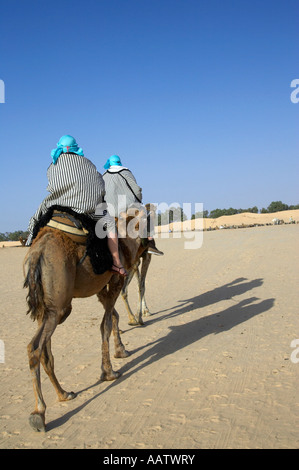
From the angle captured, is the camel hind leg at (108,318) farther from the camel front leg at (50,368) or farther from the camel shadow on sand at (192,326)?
the camel front leg at (50,368)

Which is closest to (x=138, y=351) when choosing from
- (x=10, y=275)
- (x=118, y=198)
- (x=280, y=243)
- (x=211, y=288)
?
(x=118, y=198)

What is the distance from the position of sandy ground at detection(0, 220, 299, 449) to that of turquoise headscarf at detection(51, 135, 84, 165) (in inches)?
128

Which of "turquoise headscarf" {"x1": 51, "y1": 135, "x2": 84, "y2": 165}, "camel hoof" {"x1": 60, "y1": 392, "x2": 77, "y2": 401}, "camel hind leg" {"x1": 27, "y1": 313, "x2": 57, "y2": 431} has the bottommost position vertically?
"camel hoof" {"x1": 60, "y1": 392, "x2": 77, "y2": 401}

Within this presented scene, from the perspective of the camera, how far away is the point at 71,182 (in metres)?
5.34

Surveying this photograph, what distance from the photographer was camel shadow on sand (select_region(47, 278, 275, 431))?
6344 millimetres

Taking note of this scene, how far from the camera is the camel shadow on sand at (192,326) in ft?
20.8

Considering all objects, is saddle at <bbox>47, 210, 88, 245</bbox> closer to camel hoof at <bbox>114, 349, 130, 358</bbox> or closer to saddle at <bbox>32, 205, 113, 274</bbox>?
saddle at <bbox>32, 205, 113, 274</bbox>

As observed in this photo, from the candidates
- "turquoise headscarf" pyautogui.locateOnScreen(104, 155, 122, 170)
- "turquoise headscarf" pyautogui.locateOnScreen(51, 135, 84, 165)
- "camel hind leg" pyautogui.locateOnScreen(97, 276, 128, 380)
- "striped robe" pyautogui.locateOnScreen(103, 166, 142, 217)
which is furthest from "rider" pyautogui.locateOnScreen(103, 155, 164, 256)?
"turquoise headscarf" pyautogui.locateOnScreen(51, 135, 84, 165)

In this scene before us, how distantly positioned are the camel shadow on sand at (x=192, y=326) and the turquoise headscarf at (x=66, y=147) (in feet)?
10.7

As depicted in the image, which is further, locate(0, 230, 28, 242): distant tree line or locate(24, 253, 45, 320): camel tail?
locate(0, 230, 28, 242): distant tree line

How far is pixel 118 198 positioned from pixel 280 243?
57.1ft

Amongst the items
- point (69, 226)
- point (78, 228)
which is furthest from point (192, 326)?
point (69, 226)

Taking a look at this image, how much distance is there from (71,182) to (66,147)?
0.50 m

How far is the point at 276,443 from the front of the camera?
12.7 ft
